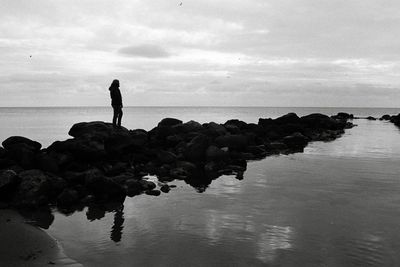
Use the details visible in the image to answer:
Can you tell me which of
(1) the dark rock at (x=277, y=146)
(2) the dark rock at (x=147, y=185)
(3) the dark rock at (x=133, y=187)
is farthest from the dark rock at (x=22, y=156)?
(1) the dark rock at (x=277, y=146)

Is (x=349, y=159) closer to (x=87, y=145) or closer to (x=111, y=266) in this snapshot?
(x=87, y=145)

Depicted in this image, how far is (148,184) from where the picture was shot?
584 inches

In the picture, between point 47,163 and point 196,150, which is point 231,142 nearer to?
point 196,150

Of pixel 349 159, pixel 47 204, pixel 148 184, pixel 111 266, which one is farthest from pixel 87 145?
pixel 349 159

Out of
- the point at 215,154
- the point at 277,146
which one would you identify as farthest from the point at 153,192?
the point at 277,146

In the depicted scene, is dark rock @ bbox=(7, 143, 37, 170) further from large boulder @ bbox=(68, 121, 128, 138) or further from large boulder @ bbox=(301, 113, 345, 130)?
large boulder @ bbox=(301, 113, 345, 130)

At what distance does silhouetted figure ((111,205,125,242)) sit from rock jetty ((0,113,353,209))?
4.58ft

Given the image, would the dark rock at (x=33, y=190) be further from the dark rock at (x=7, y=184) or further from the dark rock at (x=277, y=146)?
the dark rock at (x=277, y=146)

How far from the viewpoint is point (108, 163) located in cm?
1791

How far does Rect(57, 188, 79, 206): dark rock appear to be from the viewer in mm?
12422

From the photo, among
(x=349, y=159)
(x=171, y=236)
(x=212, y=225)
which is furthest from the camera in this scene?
(x=349, y=159)

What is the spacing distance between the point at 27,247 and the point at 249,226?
561 cm

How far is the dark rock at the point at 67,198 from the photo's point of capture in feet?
40.8

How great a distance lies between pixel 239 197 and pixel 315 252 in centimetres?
523
